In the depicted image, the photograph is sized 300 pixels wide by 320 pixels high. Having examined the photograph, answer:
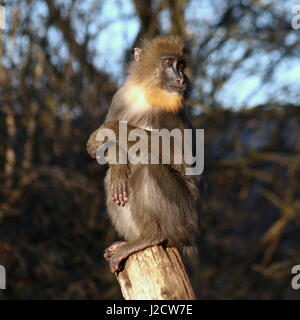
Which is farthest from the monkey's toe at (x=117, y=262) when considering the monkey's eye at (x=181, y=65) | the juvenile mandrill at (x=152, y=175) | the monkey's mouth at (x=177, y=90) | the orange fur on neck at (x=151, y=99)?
the monkey's eye at (x=181, y=65)

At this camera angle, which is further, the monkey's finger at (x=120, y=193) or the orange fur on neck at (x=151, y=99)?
the orange fur on neck at (x=151, y=99)

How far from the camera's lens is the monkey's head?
6207mm

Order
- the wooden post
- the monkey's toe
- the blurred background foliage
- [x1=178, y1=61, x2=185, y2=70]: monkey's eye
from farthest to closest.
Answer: the blurred background foliage
[x1=178, y1=61, x2=185, y2=70]: monkey's eye
the monkey's toe
the wooden post

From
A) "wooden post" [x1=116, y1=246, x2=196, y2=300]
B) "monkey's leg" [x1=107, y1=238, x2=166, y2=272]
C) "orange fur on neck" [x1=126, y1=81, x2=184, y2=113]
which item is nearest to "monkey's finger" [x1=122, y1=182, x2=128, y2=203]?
"monkey's leg" [x1=107, y1=238, x2=166, y2=272]

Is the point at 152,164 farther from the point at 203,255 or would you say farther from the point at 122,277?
the point at 203,255

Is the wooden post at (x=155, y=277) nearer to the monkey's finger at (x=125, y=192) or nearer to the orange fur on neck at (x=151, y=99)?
the monkey's finger at (x=125, y=192)

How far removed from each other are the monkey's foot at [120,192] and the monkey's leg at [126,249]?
37 centimetres

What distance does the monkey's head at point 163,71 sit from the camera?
20.4 feet

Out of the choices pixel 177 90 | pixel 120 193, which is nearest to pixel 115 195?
pixel 120 193

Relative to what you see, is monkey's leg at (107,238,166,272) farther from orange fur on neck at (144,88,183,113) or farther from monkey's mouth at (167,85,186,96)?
monkey's mouth at (167,85,186,96)

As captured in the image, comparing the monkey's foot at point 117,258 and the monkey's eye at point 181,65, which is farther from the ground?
the monkey's eye at point 181,65

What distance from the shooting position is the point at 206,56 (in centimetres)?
1245

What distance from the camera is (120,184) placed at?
19.0ft
